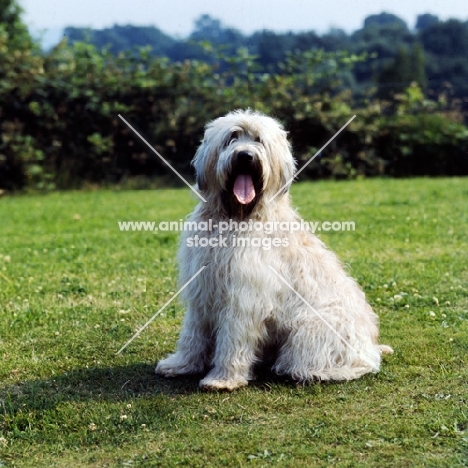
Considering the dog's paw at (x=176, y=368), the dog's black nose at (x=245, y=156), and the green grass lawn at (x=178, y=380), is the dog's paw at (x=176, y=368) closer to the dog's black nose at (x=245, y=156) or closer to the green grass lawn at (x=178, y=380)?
the green grass lawn at (x=178, y=380)

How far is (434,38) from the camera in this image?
741 inches

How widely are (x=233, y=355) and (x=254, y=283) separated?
47cm

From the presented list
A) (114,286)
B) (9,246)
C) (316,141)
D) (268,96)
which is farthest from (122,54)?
(114,286)

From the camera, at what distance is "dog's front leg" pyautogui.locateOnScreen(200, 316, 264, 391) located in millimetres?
4543

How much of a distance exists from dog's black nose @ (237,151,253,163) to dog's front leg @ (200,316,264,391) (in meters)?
0.99

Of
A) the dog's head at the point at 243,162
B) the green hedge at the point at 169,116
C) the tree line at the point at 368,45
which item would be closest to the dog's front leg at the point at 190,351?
the dog's head at the point at 243,162

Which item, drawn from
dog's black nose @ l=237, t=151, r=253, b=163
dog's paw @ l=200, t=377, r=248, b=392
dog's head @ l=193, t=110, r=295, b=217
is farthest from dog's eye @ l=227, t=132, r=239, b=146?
dog's paw @ l=200, t=377, r=248, b=392

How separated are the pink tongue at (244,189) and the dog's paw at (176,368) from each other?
46.5 inches

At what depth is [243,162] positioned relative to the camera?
4391 millimetres

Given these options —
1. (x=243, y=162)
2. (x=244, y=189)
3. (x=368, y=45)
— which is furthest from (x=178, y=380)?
(x=368, y=45)

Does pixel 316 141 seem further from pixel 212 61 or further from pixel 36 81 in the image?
pixel 36 81

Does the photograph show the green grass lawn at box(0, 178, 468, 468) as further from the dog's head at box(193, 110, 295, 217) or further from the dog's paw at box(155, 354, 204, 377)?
the dog's head at box(193, 110, 295, 217)

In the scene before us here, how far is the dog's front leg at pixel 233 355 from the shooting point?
4.54 meters

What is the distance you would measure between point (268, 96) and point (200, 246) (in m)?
11.6
